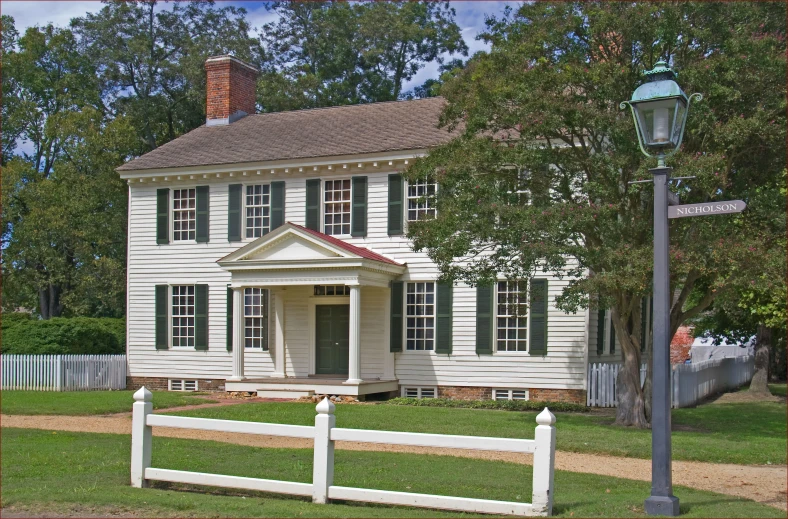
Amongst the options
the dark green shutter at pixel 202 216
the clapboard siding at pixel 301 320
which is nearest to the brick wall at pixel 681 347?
the clapboard siding at pixel 301 320

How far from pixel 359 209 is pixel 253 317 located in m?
4.23

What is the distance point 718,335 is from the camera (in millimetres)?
29391

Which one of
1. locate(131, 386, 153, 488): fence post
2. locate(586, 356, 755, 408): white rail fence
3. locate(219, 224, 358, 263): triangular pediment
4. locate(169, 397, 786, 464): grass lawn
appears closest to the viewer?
locate(131, 386, 153, 488): fence post

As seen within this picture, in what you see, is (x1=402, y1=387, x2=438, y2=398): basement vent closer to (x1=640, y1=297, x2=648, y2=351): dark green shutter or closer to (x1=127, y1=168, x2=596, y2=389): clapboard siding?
(x1=127, y1=168, x2=596, y2=389): clapboard siding

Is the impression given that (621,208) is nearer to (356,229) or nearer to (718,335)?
(356,229)

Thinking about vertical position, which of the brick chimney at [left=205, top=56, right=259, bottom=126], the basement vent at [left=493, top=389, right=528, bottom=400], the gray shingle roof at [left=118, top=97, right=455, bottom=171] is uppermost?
the brick chimney at [left=205, top=56, right=259, bottom=126]

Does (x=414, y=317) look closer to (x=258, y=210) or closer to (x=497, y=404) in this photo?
(x=497, y=404)

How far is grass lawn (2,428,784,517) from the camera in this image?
7.98 metres

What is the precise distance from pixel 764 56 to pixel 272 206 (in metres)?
13.2

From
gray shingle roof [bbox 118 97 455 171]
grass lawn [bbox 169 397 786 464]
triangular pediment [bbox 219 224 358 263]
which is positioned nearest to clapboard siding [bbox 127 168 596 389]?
gray shingle roof [bbox 118 97 455 171]

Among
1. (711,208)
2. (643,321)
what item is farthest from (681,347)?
(711,208)

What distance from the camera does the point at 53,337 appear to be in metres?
23.9

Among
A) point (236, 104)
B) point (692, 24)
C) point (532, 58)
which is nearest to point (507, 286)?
point (532, 58)

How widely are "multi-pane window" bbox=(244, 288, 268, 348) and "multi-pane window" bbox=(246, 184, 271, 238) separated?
158cm
